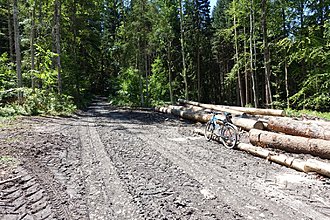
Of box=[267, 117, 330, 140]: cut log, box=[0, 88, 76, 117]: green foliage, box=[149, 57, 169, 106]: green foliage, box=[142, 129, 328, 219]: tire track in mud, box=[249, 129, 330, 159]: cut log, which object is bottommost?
box=[142, 129, 328, 219]: tire track in mud

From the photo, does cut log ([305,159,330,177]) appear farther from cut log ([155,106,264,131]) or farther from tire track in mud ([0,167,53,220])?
tire track in mud ([0,167,53,220])

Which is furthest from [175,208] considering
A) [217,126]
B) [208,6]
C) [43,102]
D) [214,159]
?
[208,6]

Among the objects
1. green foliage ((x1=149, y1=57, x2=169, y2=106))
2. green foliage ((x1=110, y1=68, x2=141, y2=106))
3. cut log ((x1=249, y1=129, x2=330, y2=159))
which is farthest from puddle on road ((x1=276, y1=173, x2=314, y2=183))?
green foliage ((x1=149, y1=57, x2=169, y2=106))

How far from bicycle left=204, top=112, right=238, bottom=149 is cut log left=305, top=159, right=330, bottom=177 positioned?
2.52m

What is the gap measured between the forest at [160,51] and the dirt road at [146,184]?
6768 mm

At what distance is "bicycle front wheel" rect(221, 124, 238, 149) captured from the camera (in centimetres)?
781

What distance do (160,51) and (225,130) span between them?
1043 inches

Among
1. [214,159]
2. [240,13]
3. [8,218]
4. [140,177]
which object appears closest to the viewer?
[8,218]

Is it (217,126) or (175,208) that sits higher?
(217,126)

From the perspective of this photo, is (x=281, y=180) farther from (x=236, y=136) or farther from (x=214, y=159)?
(x=236, y=136)

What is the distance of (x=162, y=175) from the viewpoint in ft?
17.1

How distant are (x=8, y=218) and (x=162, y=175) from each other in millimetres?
2762

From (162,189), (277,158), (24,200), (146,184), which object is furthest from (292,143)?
(24,200)

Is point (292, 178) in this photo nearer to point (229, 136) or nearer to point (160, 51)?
point (229, 136)
